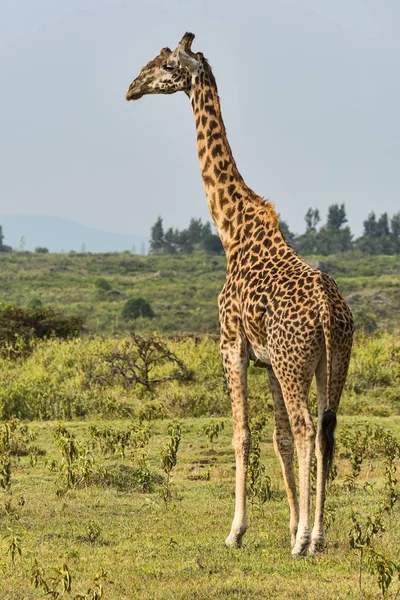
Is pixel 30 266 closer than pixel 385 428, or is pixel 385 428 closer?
pixel 385 428

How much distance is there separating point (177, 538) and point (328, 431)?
5.62ft

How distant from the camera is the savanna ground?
6.59 m

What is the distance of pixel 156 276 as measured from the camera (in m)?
59.7

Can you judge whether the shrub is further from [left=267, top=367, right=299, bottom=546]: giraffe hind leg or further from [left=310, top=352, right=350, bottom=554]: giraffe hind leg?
[left=310, top=352, right=350, bottom=554]: giraffe hind leg

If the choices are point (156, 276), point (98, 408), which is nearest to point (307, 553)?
point (98, 408)

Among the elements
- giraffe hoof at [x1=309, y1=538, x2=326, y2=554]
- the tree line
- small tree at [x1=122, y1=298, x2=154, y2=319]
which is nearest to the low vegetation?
giraffe hoof at [x1=309, y1=538, x2=326, y2=554]

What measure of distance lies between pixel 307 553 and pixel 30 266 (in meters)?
56.1

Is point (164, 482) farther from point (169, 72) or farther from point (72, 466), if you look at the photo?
point (169, 72)

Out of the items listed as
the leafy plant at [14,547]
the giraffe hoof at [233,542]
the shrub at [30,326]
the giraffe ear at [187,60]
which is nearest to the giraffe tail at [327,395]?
the giraffe hoof at [233,542]

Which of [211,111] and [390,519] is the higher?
[211,111]

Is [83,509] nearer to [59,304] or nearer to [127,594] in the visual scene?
[127,594]

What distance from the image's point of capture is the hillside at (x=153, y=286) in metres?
42.0

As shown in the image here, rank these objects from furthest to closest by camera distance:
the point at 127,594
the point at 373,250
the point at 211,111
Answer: the point at 373,250
the point at 211,111
the point at 127,594

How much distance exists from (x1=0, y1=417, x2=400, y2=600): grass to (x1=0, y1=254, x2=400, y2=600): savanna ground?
16 millimetres
